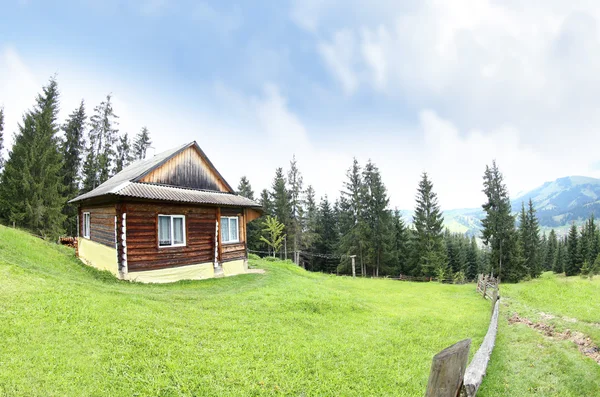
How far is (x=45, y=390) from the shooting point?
4219 mm

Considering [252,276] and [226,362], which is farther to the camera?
[252,276]

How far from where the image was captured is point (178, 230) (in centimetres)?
1523

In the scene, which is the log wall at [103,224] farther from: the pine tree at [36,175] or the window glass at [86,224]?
the pine tree at [36,175]

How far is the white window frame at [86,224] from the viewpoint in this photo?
17.6 metres

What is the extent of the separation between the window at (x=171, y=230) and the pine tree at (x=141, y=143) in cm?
3577

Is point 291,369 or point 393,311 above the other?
point 291,369

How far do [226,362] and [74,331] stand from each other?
3442 mm

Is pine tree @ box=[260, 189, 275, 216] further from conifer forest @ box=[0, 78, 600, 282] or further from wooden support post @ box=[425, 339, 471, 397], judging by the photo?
wooden support post @ box=[425, 339, 471, 397]

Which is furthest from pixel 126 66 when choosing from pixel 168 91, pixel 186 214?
pixel 186 214

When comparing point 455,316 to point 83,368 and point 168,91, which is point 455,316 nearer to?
point 83,368

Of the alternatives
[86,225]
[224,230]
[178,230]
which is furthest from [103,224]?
[224,230]

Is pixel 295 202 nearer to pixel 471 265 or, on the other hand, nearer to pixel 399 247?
pixel 399 247

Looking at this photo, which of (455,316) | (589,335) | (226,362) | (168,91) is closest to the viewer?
(226,362)

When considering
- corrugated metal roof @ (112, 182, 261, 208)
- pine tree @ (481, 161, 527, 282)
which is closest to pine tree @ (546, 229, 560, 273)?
pine tree @ (481, 161, 527, 282)
